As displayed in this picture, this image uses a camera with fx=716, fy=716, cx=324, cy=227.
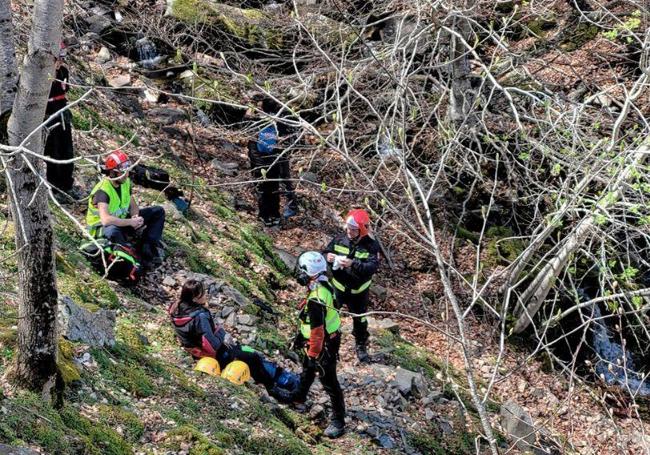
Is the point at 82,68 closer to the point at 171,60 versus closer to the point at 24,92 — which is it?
the point at 171,60

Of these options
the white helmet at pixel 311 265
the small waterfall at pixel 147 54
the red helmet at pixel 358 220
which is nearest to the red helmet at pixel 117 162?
the white helmet at pixel 311 265

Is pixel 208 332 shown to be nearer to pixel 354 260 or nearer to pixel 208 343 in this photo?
pixel 208 343

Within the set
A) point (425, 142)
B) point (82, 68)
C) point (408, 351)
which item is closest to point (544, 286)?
point (408, 351)

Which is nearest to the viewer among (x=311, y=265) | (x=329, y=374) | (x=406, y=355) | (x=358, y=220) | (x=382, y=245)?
(x=311, y=265)

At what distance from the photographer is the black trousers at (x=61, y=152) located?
28.1 ft

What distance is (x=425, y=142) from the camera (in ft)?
45.3

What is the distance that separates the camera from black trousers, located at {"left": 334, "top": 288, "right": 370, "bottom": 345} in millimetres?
8711

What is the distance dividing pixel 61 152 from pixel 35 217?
4.58 m

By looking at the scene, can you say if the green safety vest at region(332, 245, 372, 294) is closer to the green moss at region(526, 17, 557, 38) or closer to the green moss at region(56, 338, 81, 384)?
the green moss at region(56, 338, 81, 384)

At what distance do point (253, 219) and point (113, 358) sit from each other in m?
6.03

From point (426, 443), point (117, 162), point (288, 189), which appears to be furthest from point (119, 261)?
point (288, 189)

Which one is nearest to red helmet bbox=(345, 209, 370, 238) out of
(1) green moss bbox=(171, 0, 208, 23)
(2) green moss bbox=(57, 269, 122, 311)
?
(2) green moss bbox=(57, 269, 122, 311)

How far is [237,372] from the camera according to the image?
23.8 feet

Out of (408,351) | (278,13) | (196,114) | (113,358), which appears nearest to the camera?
(113,358)
